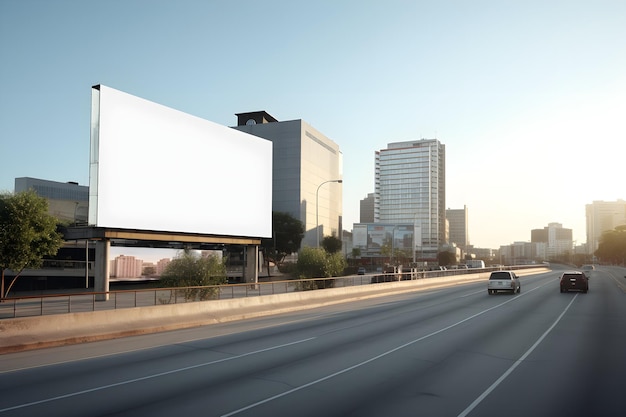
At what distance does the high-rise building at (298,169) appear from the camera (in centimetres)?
12713

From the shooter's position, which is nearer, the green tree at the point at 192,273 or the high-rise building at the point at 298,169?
the green tree at the point at 192,273

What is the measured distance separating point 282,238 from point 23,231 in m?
64.0

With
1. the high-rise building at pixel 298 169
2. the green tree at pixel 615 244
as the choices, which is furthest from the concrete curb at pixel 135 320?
the green tree at pixel 615 244

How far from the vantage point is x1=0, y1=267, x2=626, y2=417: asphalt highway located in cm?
841

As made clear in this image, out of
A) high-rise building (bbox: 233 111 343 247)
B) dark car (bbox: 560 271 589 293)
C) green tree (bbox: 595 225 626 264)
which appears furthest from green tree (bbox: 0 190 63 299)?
green tree (bbox: 595 225 626 264)

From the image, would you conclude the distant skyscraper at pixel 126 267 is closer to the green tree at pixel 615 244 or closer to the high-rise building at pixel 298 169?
the high-rise building at pixel 298 169

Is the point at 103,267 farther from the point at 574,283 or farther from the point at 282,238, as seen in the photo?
the point at 282,238

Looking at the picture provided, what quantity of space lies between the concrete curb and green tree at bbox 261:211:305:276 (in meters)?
60.0

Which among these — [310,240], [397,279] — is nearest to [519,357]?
[397,279]

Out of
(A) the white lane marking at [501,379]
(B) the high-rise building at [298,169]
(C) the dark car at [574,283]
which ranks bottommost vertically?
(C) the dark car at [574,283]

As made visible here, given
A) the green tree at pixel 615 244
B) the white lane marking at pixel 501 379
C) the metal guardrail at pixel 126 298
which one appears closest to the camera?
the white lane marking at pixel 501 379

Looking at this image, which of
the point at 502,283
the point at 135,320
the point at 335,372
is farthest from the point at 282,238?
the point at 335,372

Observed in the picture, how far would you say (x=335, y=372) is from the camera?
11094mm

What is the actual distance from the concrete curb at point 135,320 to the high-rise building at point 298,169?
9488 centimetres
